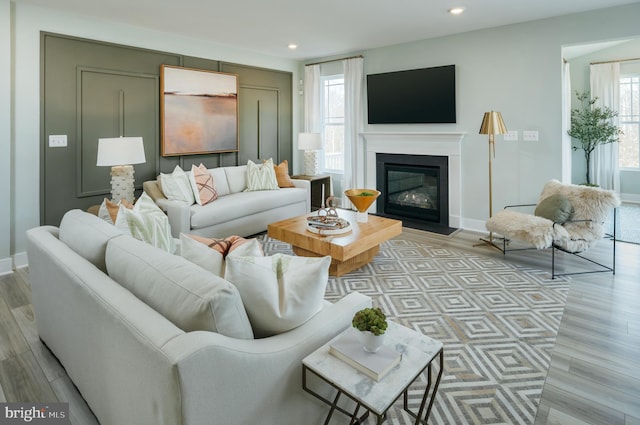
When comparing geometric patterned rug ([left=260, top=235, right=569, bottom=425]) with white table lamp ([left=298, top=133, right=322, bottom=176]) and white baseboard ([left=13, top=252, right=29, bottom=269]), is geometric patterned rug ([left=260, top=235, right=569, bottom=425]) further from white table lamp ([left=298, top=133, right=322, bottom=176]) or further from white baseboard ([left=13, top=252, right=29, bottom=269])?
white baseboard ([left=13, top=252, right=29, bottom=269])

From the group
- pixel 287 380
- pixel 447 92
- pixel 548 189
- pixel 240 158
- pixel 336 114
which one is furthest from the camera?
pixel 336 114

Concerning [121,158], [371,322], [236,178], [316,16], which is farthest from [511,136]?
[121,158]

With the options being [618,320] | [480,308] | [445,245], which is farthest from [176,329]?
[445,245]

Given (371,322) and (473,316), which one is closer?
(371,322)

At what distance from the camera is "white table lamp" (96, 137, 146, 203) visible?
3680 mm

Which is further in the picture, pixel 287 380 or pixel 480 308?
pixel 480 308

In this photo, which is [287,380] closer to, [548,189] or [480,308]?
[480,308]

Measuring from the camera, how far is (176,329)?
1.14 m

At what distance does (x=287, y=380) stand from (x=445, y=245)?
3545mm

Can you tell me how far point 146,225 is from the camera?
7.30 ft

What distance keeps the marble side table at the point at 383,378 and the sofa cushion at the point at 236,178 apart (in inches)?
160

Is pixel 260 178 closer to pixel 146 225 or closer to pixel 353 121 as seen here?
pixel 353 121

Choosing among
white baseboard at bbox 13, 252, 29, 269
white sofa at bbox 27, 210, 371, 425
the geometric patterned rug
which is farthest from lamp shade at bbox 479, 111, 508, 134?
white baseboard at bbox 13, 252, 29, 269

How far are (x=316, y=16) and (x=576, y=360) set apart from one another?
13.0ft
